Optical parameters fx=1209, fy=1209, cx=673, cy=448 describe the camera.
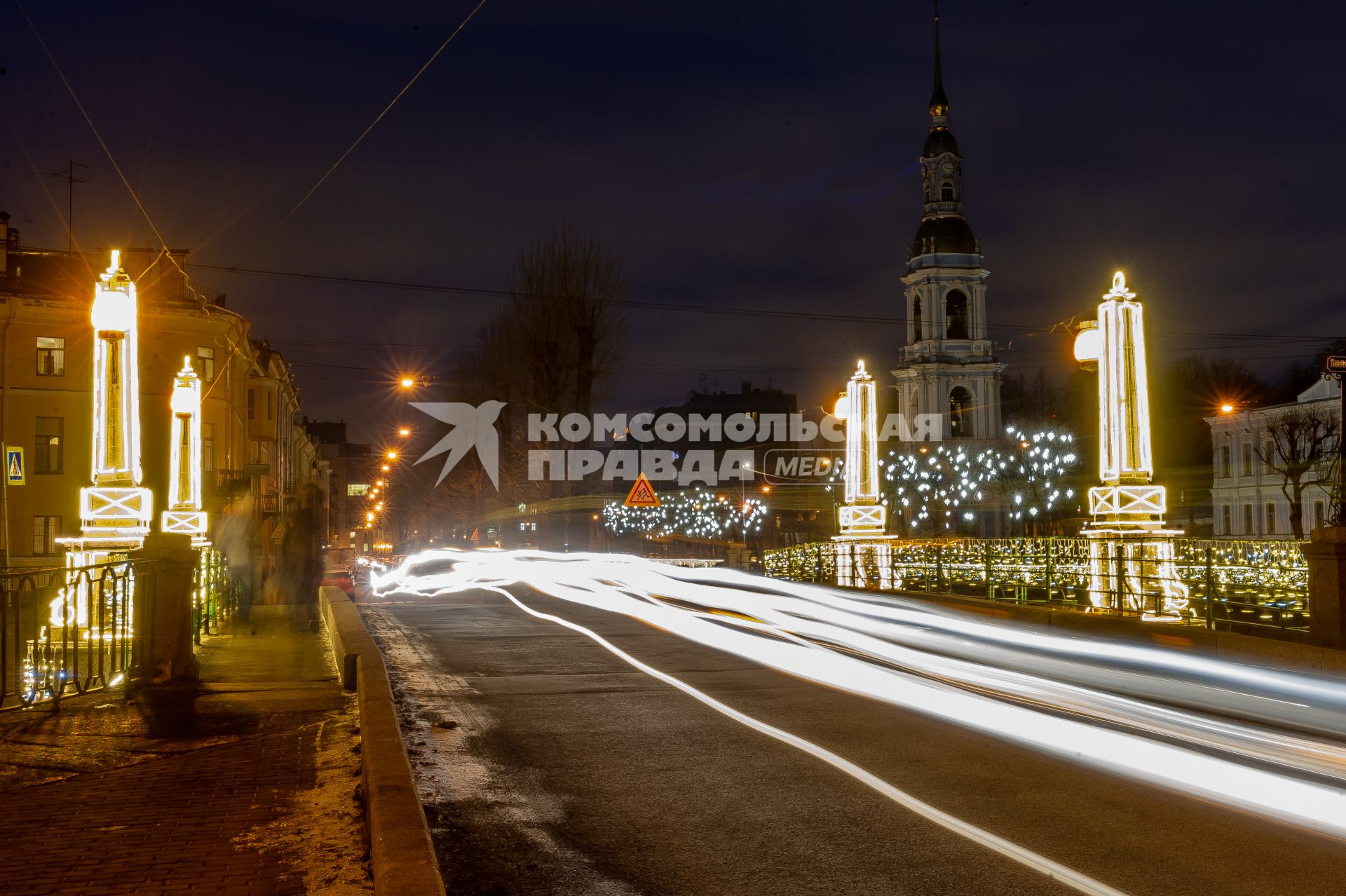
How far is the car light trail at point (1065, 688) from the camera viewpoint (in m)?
7.23

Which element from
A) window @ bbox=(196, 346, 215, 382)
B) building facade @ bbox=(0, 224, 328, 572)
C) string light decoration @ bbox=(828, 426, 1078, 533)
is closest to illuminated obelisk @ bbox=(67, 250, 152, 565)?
building facade @ bbox=(0, 224, 328, 572)

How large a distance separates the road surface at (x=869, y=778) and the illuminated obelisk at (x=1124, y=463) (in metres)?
4.12

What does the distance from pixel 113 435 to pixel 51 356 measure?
114 feet

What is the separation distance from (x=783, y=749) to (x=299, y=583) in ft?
46.9

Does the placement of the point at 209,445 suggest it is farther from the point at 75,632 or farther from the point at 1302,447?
the point at 1302,447

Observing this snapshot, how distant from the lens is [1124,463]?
16766 millimetres

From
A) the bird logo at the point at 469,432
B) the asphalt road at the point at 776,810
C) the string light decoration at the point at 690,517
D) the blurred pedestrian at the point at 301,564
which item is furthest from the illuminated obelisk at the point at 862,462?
the string light decoration at the point at 690,517

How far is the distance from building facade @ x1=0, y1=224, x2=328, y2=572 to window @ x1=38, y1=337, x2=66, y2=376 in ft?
0.12

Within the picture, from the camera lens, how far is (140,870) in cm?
527

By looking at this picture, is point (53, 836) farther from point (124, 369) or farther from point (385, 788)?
point (124, 369)

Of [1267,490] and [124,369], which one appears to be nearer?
[124,369]

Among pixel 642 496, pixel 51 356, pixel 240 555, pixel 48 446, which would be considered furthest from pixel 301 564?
pixel 51 356

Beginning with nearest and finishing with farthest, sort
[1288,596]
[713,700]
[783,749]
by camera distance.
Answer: [783,749] < [713,700] < [1288,596]

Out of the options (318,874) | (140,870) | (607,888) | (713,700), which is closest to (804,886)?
(607,888)
